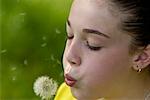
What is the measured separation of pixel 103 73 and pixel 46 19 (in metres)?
1.04

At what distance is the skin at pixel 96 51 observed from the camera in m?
0.68

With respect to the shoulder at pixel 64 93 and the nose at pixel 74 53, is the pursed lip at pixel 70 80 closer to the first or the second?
the nose at pixel 74 53

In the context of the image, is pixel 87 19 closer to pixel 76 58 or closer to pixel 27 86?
pixel 76 58

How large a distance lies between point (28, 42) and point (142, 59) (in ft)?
3.41

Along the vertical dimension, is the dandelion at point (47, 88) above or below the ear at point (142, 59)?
below

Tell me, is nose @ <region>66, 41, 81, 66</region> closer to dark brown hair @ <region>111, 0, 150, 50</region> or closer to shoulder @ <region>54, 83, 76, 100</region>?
dark brown hair @ <region>111, 0, 150, 50</region>

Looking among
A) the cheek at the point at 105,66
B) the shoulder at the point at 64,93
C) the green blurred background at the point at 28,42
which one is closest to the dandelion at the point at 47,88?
the shoulder at the point at 64,93

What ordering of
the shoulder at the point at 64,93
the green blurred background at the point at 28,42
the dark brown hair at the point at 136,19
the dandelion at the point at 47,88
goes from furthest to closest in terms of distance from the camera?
the green blurred background at the point at 28,42 → the dandelion at the point at 47,88 → the shoulder at the point at 64,93 → the dark brown hair at the point at 136,19

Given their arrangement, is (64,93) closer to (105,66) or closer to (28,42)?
(105,66)

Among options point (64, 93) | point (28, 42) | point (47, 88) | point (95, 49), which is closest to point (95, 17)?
point (95, 49)

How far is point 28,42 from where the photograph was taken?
1.70 meters

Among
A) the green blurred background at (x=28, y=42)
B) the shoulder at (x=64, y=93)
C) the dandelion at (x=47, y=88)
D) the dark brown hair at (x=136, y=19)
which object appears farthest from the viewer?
the green blurred background at (x=28, y=42)

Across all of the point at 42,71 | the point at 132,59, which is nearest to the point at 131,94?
the point at 132,59

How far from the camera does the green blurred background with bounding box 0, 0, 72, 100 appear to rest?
65.0 inches
